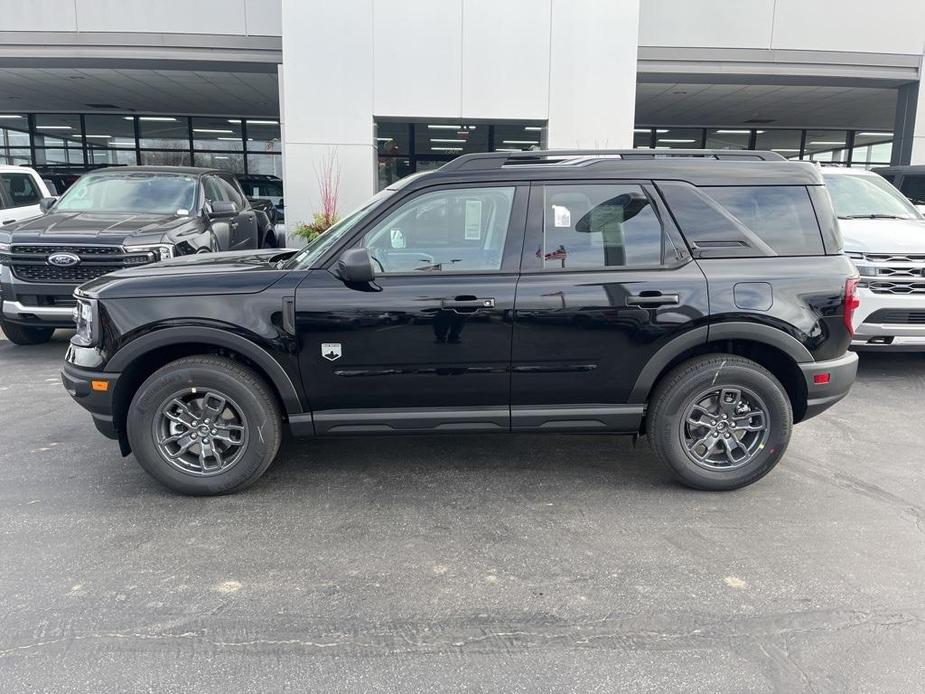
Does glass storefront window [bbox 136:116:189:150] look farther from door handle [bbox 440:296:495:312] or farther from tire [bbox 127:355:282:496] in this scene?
door handle [bbox 440:296:495:312]

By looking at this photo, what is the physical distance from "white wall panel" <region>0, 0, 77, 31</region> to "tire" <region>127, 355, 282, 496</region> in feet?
41.7

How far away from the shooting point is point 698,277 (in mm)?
4023

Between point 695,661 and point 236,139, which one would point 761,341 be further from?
point 236,139

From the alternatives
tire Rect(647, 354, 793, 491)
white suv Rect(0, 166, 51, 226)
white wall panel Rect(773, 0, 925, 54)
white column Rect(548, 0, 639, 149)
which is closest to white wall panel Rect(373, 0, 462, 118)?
white column Rect(548, 0, 639, 149)

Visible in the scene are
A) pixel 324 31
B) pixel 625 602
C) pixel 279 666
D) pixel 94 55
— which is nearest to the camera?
pixel 279 666

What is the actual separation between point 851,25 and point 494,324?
1411 cm

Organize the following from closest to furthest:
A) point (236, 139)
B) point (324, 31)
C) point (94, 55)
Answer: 1. point (324, 31)
2. point (94, 55)
3. point (236, 139)

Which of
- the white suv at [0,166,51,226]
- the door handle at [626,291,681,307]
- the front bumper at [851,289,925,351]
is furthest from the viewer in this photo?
the white suv at [0,166,51,226]

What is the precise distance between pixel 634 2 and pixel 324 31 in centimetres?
560

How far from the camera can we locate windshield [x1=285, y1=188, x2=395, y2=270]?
13.3 ft

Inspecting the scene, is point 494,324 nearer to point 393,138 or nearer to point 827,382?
point 827,382

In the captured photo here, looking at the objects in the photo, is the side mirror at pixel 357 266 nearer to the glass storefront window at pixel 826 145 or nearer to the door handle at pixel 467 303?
the door handle at pixel 467 303

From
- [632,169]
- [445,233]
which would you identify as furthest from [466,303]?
[632,169]

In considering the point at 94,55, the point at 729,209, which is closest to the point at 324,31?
the point at 94,55
